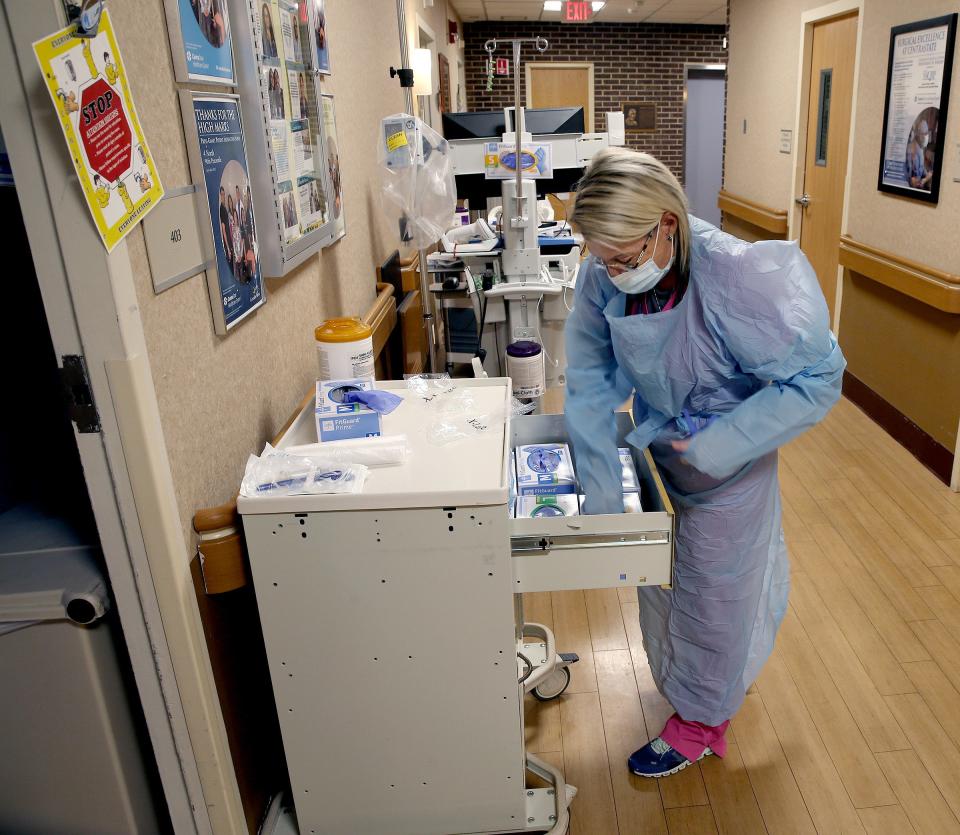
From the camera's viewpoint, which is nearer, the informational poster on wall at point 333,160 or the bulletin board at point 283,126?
the bulletin board at point 283,126

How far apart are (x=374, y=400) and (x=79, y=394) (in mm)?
563

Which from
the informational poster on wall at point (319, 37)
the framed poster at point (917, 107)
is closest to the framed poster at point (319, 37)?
the informational poster on wall at point (319, 37)

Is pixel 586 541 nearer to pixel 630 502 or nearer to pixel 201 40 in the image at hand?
pixel 630 502

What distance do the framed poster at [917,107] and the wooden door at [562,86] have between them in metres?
5.94

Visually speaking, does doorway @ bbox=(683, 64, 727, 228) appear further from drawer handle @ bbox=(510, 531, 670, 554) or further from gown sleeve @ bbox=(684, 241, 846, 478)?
drawer handle @ bbox=(510, 531, 670, 554)

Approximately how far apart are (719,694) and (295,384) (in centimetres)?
122

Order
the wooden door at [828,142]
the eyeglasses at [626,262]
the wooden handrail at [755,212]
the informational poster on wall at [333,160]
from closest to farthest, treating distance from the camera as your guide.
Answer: the eyeglasses at [626,262] → the informational poster on wall at [333,160] → the wooden door at [828,142] → the wooden handrail at [755,212]

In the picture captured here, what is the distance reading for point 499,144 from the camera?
3354mm

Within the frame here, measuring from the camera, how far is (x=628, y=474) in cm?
175

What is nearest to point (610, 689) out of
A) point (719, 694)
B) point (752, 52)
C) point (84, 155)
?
point (719, 694)

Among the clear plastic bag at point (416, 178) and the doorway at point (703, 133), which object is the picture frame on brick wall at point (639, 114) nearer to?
the doorway at point (703, 133)

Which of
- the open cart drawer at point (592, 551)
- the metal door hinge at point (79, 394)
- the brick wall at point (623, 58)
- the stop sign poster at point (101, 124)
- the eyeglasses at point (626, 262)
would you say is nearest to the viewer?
the stop sign poster at point (101, 124)

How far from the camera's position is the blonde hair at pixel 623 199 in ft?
4.82

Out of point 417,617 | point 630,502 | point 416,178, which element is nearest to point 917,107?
point 416,178
